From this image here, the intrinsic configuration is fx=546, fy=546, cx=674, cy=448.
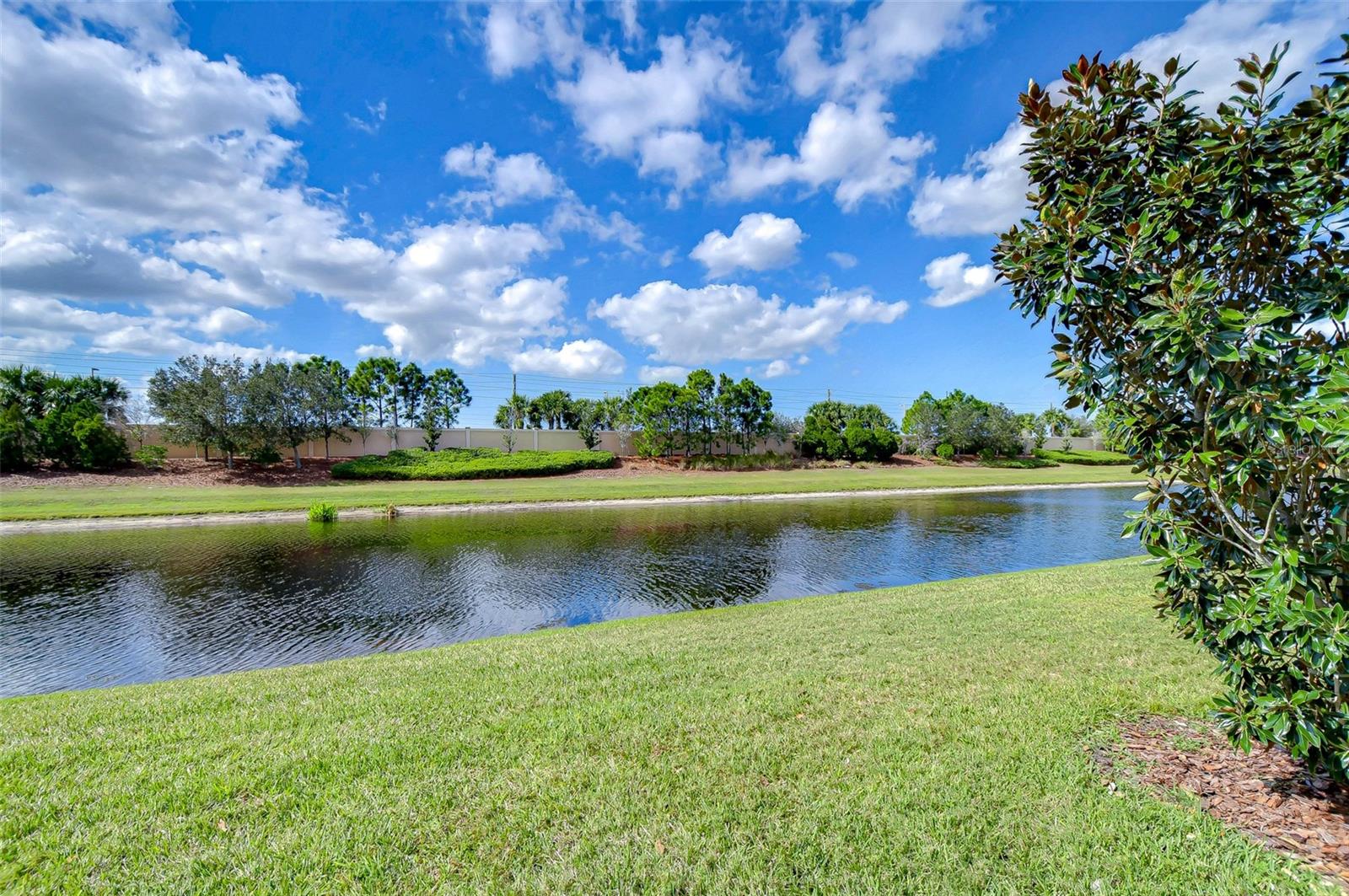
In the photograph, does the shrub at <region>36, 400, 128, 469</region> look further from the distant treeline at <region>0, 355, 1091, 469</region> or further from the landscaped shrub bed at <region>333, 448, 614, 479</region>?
the landscaped shrub bed at <region>333, 448, 614, 479</region>

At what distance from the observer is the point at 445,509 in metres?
21.8

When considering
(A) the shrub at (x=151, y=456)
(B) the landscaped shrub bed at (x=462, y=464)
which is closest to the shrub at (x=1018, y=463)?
(B) the landscaped shrub bed at (x=462, y=464)

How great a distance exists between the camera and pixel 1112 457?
53.6m

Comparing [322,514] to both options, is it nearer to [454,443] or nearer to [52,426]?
[52,426]

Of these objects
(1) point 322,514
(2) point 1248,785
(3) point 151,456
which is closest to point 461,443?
(3) point 151,456

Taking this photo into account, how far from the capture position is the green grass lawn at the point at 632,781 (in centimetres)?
240

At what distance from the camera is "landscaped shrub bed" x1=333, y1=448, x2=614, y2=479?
31359 mm

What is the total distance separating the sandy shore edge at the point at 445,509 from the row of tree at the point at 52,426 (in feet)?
45.1

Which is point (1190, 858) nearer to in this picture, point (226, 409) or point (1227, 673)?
point (1227, 673)

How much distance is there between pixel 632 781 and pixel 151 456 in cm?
3978

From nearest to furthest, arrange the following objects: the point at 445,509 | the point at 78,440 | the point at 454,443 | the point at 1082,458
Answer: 1. the point at 445,509
2. the point at 78,440
3. the point at 454,443
4. the point at 1082,458

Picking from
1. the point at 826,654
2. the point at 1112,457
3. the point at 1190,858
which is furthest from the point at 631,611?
the point at 1112,457

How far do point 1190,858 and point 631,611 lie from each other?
24.2ft

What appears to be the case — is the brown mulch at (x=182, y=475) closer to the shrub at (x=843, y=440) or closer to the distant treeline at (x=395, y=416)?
the distant treeline at (x=395, y=416)
